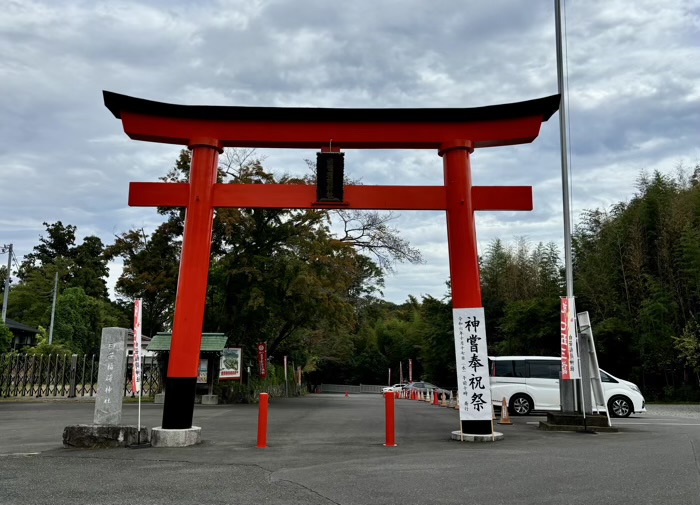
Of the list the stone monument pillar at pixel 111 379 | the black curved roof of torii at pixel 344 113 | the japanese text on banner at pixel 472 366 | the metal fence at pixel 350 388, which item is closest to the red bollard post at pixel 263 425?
the stone monument pillar at pixel 111 379

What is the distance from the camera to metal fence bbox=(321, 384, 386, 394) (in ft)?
160

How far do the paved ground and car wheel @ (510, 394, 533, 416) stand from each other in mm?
5321

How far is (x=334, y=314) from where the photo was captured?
21297mm

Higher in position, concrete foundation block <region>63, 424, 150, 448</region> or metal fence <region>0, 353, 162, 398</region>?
metal fence <region>0, 353, 162, 398</region>

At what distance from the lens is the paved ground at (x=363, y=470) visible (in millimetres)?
4930

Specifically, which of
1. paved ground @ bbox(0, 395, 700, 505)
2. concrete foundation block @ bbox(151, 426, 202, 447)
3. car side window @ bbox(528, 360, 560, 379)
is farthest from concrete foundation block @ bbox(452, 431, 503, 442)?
car side window @ bbox(528, 360, 560, 379)

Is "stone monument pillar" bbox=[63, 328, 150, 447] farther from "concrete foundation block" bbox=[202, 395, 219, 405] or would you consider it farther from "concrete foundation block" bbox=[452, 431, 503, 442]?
"concrete foundation block" bbox=[202, 395, 219, 405]

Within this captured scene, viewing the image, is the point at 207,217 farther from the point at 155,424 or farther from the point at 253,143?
the point at 155,424

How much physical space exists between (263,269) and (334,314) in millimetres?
3202

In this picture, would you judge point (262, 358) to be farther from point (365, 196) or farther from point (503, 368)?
point (365, 196)

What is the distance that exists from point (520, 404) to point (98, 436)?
11.3 meters

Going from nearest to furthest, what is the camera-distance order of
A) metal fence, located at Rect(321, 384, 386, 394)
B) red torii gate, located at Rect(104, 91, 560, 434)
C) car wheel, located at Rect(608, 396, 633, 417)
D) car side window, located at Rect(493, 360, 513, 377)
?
red torii gate, located at Rect(104, 91, 560, 434)
car wheel, located at Rect(608, 396, 633, 417)
car side window, located at Rect(493, 360, 513, 377)
metal fence, located at Rect(321, 384, 386, 394)

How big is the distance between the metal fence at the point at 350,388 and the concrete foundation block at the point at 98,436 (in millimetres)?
40921

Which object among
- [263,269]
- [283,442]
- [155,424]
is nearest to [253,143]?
[283,442]
